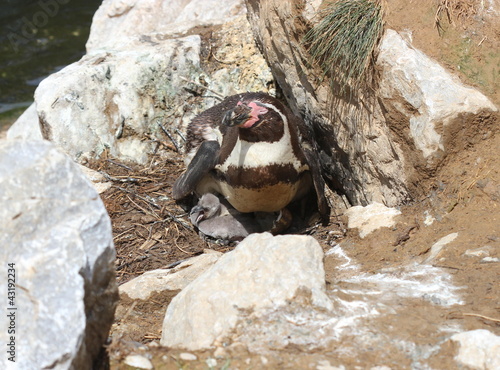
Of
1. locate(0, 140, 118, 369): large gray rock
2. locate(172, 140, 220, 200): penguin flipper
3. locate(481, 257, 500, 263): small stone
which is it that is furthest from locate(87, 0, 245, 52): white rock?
locate(0, 140, 118, 369): large gray rock

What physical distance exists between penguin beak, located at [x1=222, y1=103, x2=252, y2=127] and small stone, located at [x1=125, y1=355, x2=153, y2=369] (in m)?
2.29

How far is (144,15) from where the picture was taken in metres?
8.75

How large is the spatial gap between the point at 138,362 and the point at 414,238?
208 centimetres

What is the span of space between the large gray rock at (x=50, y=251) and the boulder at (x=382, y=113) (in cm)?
249

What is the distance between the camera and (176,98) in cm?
665

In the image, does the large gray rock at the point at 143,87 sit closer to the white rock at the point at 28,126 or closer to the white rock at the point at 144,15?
the white rock at the point at 144,15

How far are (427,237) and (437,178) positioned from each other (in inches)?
18.9

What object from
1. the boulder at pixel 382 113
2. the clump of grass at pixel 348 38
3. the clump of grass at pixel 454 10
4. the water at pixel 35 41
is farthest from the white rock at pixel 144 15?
the water at pixel 35 41

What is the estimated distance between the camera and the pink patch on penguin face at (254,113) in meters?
4.82

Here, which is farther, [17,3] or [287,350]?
[17,3]

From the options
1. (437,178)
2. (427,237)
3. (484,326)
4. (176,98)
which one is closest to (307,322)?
(484,326)

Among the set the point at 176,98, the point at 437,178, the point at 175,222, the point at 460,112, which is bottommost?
the point at 175,222

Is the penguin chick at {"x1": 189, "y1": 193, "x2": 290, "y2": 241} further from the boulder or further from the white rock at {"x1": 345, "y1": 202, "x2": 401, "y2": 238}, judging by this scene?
the white rock at {"x1": 345, "y1": 202, "x2": 401, "y2": 238}

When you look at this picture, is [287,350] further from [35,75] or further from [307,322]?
[35,75]
